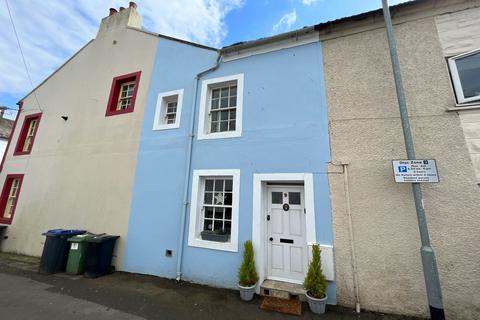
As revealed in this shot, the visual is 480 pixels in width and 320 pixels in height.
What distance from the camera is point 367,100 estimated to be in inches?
207

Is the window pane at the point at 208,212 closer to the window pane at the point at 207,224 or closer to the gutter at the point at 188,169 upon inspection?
the window pane at the point at 207,224

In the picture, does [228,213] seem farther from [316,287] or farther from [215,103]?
[215,103]

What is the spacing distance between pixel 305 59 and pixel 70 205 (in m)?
9.91

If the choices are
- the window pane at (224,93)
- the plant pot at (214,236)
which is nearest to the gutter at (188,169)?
the plant pot at (214,236)

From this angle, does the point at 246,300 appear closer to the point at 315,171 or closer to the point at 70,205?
the point at 315,171

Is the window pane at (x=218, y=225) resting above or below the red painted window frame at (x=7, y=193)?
below

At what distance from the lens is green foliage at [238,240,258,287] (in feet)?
15.9

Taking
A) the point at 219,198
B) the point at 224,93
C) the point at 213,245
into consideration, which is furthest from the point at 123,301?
the point at 224,93

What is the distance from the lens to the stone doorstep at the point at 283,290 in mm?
4734

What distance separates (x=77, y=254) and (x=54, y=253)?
776 millimetres

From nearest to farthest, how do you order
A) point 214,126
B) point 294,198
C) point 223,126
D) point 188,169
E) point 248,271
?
point 248,271
point 294,198
point 188,169
point 223,126
point 214,126

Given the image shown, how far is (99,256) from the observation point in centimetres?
633

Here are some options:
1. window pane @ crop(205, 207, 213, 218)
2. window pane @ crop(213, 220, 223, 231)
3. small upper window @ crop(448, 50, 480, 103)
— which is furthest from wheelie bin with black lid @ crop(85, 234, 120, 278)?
small upper window @ crop(448, 50, 480, 103)

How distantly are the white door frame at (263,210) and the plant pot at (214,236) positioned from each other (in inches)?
33.7
